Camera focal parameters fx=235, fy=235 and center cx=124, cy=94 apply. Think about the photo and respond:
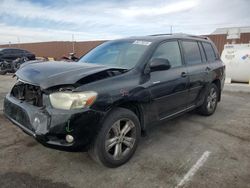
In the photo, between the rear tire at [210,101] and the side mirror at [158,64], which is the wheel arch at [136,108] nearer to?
the side mirror at [158,64]

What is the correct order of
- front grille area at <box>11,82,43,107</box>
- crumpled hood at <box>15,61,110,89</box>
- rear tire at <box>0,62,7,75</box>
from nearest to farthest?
crumpled hood at <box>15,61,110,89</box>
front grille area at <box>11,82,43,107</box>
rear tire at <box>0,62,7,75</box>

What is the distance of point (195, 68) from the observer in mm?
4434

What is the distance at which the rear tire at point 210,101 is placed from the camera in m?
5.11

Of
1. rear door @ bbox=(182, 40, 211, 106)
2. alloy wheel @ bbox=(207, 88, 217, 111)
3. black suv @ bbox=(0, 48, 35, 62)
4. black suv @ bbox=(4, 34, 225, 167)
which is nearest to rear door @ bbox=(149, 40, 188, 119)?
black suv @ bbox=(4, 34, 225, 167)

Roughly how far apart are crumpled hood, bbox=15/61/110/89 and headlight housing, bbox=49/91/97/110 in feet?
0.47

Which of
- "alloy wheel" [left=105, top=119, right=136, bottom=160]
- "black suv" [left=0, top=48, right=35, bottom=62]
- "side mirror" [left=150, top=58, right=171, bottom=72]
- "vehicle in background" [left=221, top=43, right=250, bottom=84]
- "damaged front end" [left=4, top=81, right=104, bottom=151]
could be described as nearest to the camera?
"damaged front end" [left=4, top=81, right=104, bottom=151]

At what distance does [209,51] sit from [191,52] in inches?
38.2

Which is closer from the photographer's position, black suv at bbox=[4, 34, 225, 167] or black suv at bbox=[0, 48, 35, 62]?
black suv at bbox=[4, 34, 225, 167]

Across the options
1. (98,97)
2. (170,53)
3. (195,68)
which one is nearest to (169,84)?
(170,53)

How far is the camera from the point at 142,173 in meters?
2.90

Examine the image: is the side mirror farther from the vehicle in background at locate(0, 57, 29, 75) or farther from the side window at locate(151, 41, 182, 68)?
the vehicle in background at locate(0, 57, 29, 75)

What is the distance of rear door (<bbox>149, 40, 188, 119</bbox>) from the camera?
3432mm

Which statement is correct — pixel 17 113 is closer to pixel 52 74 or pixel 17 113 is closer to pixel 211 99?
pixel 52 74

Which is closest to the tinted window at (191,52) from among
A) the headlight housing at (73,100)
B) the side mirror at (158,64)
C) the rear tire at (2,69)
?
the side mirror at (158,64)
